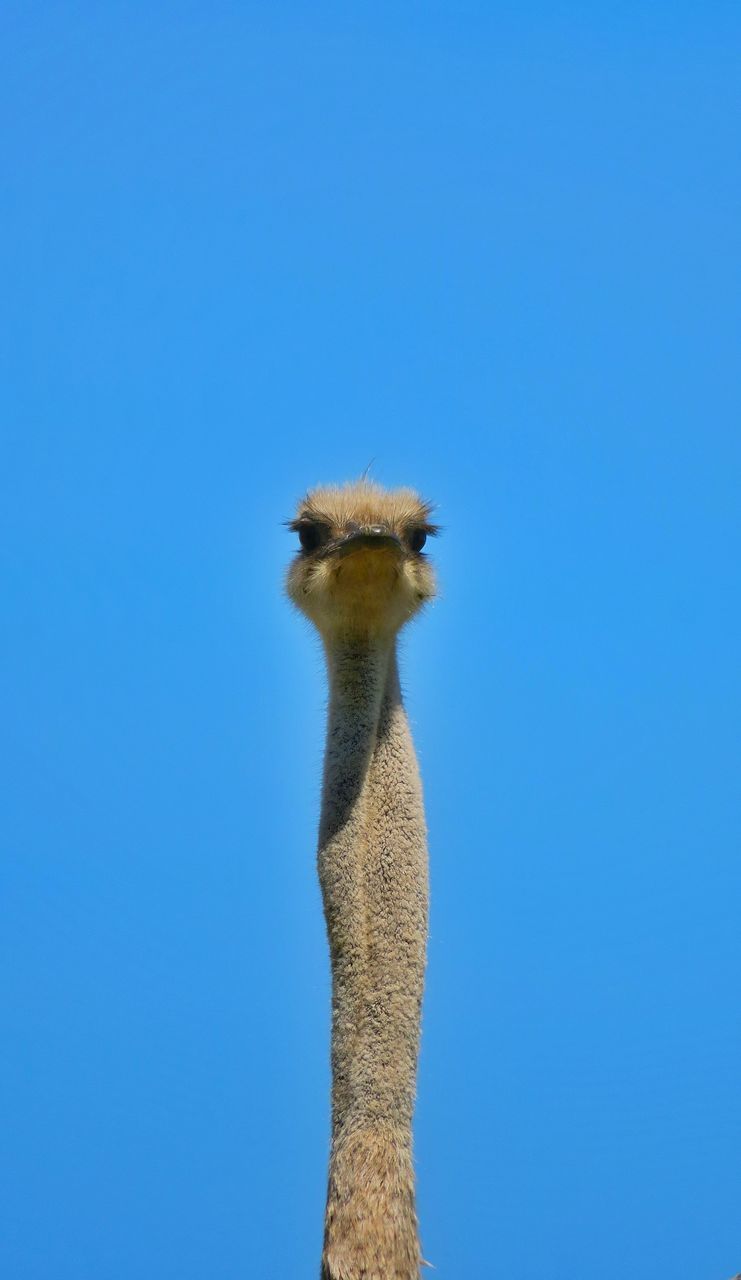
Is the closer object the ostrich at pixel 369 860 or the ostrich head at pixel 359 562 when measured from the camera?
the ostrich at pixel 369 860

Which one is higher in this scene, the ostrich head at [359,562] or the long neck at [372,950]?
the ostrich head at [359,562]

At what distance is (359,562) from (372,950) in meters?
1.07

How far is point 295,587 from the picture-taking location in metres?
5.01

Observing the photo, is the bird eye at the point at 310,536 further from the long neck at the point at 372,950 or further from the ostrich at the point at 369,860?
the long neck at the point at 372,950

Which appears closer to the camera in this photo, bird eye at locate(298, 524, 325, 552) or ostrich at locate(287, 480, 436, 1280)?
ostrich at locate(287, 480, 436, 1280)

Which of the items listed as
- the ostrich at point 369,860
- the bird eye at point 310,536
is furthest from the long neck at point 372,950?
the bird eye at point 310,536

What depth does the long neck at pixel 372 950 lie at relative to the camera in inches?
156

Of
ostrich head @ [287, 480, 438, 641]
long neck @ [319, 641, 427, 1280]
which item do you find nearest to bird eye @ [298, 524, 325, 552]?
ostrich head @ [287, 480, 438, 641]

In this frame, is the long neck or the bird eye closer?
the long neck

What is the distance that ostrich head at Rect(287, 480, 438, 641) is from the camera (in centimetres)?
464

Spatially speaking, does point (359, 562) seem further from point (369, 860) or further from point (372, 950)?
point (372, 950)

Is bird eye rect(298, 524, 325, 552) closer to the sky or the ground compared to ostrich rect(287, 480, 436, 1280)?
closer to the sky

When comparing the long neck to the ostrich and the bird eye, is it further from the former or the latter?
the bird eye

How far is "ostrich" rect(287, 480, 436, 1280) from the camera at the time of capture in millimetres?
3996
